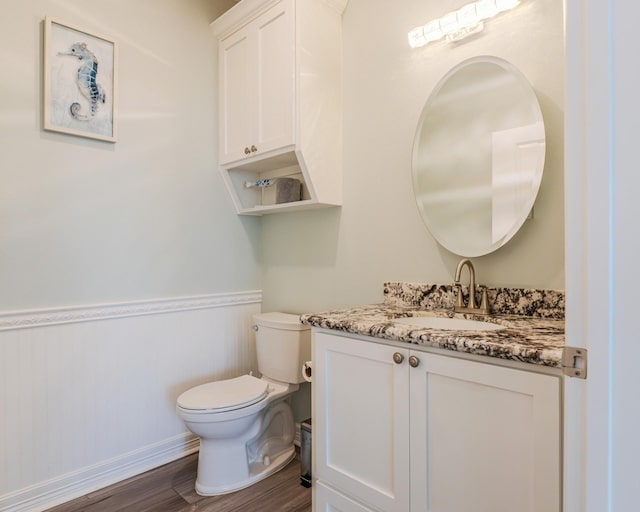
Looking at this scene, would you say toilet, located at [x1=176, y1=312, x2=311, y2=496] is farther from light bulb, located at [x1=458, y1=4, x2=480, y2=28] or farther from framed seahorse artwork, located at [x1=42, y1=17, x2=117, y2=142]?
light bulb, located at [x1=458, y1=4, x2=480, y2=28]

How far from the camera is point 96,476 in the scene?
1.85 m

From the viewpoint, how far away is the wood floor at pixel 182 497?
170 centimetres

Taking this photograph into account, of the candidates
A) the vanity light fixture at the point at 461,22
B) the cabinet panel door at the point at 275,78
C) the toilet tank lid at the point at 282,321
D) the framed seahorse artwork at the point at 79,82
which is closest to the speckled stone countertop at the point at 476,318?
the toilet tank lid at the point at 282,321

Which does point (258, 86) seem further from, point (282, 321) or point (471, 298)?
point (471, 298)

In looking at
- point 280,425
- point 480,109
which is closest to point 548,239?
point 480,109

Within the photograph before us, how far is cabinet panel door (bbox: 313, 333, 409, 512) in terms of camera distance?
1127 mm

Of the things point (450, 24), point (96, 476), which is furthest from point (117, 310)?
point (450, 24)

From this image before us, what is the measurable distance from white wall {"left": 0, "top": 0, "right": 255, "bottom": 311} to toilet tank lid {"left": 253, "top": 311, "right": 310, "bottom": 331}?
0.38 m

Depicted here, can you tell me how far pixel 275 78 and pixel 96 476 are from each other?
2166 millimetres

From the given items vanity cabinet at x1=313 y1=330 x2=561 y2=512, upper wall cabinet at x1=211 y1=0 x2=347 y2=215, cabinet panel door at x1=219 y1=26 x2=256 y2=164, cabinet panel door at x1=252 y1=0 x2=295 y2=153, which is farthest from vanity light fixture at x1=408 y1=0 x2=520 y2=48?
vanity cabinet at x1=313 y1=330 x2=561 y2=512

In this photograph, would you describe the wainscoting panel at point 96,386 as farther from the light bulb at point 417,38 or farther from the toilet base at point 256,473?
the light bulb at point 417,38

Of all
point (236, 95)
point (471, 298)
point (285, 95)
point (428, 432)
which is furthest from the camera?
point (236, 95)

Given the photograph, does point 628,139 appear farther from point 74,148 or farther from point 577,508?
point 74,148

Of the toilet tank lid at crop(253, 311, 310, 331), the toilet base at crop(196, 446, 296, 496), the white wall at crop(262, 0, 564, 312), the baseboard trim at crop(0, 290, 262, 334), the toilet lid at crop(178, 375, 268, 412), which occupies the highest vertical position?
the white wall at crop(262, 0, 564, 312)
